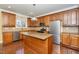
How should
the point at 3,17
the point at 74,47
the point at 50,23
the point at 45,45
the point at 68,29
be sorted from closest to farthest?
the point at 45,45 → the point at 74,47 → the point at 68,29 → the point at 3,17 → the point at 50,23

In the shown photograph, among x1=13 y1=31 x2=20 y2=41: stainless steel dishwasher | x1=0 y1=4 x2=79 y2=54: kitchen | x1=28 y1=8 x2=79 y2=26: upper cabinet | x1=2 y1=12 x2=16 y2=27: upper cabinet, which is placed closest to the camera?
x1=0 y1=4 x2=79 y2=54: kitchen

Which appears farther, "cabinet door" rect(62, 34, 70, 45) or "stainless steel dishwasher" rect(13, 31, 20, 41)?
"stainless steel dishwasher" rect(13, 31, 20, 41)

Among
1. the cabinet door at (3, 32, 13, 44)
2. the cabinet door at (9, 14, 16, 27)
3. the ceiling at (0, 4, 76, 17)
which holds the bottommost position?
the cabinet door at (3, 32, 13, 44)

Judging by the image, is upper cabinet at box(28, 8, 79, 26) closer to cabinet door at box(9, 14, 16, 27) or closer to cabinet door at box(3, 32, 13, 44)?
cabinet door at box(9, 14, 16, 27)

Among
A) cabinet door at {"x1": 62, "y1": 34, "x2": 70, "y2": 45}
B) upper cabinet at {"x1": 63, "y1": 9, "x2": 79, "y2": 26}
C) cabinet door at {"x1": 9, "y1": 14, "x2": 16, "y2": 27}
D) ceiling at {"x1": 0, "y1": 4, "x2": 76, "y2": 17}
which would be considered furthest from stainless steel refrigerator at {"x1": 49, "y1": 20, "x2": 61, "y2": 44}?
cabinet door at {"x1": 9, "y1": 14, "x2": 16, "y2": 27}

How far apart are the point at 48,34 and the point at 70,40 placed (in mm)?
1203

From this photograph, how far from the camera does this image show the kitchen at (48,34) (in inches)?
194

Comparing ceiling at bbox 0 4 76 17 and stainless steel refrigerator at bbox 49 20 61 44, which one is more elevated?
ceiling at bbox 0 4 76 17

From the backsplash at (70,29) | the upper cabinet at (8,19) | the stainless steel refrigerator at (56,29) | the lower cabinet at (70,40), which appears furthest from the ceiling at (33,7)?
the lower cabinet at (70,40)

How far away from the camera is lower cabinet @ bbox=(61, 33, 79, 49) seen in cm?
543
